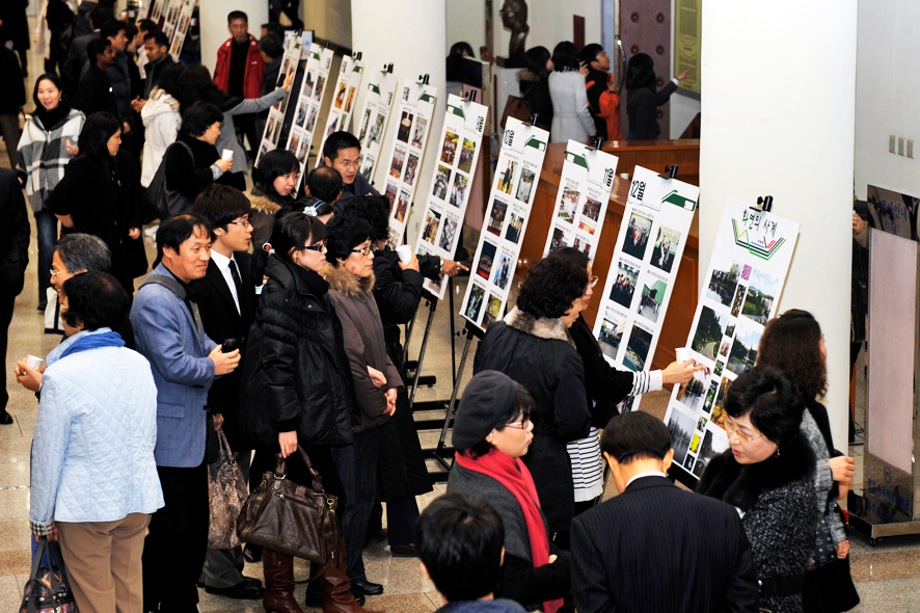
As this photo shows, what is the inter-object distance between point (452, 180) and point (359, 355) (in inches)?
112

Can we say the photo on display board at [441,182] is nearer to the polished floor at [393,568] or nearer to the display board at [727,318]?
the polished floor at [393,568]

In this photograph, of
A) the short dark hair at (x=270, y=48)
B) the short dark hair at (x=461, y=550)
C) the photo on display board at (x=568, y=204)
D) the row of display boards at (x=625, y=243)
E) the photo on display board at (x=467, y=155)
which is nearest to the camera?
the short dark hair at (x=461, y=550)

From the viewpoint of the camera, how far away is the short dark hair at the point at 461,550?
8.95ft

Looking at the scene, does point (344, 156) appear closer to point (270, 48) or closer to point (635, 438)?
point (635, 438)

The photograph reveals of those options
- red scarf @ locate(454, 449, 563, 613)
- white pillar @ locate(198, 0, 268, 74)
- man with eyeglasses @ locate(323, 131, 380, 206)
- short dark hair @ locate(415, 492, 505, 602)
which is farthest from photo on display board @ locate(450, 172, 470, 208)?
white pillar @ locate(198, 0, 268, 74)

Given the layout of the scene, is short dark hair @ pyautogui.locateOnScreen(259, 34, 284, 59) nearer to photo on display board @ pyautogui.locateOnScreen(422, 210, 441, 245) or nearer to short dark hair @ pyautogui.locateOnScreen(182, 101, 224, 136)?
short dark hair @ pyautogui.locateOnScreen(182, 101, 224, 136)

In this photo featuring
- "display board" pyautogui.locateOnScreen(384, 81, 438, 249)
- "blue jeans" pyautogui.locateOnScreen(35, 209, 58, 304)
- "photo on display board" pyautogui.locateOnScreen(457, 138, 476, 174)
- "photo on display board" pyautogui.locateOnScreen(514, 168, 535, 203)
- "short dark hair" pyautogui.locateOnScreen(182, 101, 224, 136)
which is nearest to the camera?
"photo on display board" pyautogui.locateOnScreen(514, 168, 535, 203)

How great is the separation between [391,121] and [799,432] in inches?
288

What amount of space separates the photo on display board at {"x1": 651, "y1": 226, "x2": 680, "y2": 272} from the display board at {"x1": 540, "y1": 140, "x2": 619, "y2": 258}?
44cm

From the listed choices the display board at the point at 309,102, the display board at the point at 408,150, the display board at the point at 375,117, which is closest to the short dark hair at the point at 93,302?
the display board at the point at 408,150

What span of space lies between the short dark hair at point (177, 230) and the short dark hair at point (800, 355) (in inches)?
84.3

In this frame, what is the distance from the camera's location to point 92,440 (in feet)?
14.0

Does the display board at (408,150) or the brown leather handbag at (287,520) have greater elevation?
the display board at (408,150)

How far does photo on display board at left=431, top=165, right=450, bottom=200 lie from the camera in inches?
318
